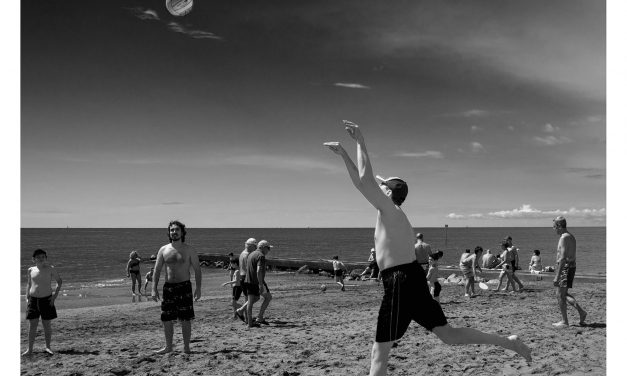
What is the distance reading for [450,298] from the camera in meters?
15.3

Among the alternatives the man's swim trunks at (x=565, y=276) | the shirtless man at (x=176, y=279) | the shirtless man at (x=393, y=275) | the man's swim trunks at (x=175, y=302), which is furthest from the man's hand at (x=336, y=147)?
the man's swim trunks at (x=565, y=276)

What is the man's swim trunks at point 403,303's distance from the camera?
3.93 metres

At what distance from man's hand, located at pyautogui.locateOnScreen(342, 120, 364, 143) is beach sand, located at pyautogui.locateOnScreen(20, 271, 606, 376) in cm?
364

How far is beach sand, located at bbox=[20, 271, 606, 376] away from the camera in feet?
21.4

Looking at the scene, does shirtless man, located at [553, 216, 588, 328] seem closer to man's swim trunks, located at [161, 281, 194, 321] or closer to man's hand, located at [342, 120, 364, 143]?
man's hand, located at [342, 120, 364, 143]

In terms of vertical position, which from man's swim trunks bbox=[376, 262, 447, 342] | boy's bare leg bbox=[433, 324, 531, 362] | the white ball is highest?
the white ball

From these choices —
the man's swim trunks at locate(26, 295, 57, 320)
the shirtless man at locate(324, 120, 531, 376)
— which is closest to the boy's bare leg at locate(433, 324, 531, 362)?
the shirtless man at locate(324, 120, 531, 376)

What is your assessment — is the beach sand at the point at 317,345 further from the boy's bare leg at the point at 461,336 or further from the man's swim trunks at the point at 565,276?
the boy's bare leg at the point at 461,336

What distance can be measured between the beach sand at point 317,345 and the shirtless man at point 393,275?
2545 mm

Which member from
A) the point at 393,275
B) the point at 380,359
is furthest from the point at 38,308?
the point at 393,275

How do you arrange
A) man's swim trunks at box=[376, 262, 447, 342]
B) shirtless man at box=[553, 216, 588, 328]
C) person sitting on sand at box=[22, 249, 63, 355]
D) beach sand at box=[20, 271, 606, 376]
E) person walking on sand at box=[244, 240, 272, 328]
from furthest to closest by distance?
person walking on sand at box=[244, 240, 272, 328] < shirtless man at box=[553, 216, 588, 328] < person sitting on sand at box=[22, 249, 63, 355] < beach sand at box=[20, 271, 606, 376] < man's swim trunks at box=[376, 262, 447, 342]

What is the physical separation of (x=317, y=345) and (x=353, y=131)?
5.21 meters

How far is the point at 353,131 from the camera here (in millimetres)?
4117
